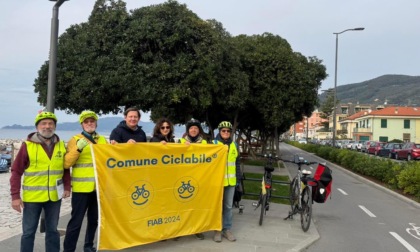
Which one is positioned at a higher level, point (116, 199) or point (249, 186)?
point (116, 199)

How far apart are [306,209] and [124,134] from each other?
12.4 ft

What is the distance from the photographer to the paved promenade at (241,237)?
583cm

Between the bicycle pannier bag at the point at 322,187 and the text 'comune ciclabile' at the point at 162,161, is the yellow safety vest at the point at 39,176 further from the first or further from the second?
the bicycle pannier bag at the point at 322,187

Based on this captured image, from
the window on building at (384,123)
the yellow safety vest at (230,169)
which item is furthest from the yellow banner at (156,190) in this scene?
the window on building at (384,123)

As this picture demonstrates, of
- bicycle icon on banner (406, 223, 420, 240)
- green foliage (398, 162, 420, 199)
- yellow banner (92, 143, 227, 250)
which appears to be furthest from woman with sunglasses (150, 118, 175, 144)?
green foliage (398, 162, 420, 199)

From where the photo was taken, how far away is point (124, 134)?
571cm

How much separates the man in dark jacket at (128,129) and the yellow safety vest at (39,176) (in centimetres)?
122

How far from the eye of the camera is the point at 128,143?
542 cm

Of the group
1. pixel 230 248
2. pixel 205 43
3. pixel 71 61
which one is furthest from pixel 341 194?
pixel 71 61

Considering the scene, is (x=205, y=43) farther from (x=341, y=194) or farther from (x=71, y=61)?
(x=341, y=194)

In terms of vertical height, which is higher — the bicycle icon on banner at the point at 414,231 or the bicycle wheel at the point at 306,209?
the bicycle wheel at the point at 306,209

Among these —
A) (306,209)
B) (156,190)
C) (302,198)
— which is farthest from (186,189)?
(302,198)

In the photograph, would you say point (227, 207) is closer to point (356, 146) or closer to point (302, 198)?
point (302, 198)

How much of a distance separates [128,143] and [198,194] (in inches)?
60.2
